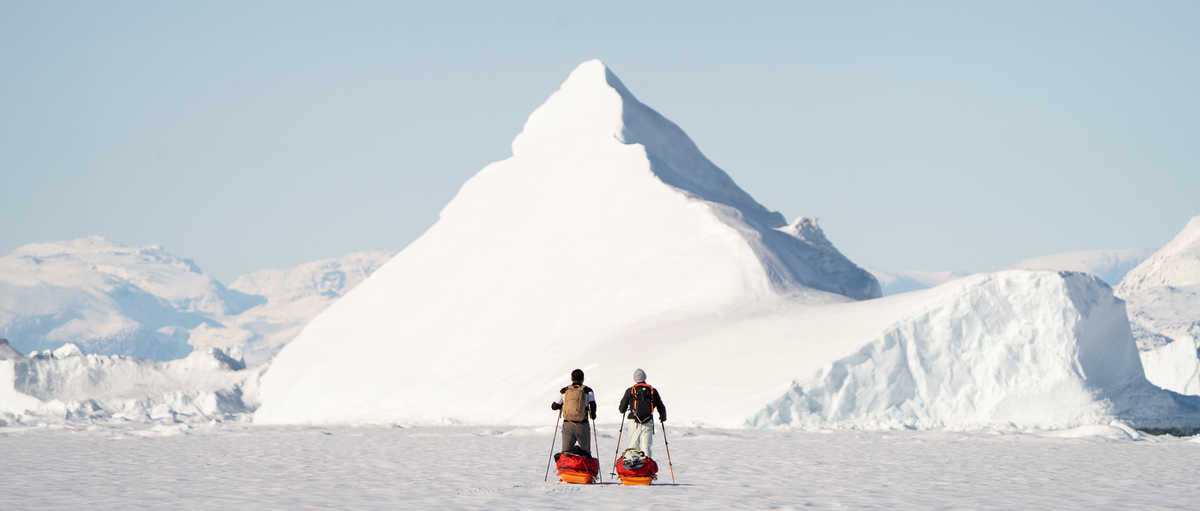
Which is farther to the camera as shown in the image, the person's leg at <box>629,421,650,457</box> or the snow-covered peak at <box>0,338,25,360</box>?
the snow-covered peak at <box>0,338,25,360</box>

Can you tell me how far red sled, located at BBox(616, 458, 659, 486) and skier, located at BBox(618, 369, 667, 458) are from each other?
404 millimetres

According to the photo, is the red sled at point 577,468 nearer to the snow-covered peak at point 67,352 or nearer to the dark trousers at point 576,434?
the dark trousers at point 576,434

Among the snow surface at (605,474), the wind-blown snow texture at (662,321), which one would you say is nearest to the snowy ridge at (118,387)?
the wind-blown snow texture at (662,321)

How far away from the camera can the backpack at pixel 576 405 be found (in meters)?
19.1

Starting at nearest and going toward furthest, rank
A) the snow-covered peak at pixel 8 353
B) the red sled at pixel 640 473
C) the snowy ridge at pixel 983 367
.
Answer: the red sled at pixel 640 473 → the snowy ridge at pixel 983 367 → the snow-covered peak at pixel 8 353

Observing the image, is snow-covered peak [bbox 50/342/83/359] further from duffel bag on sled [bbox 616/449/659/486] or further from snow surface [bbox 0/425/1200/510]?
duffel bag on sled [bbox 616/449/659/486]

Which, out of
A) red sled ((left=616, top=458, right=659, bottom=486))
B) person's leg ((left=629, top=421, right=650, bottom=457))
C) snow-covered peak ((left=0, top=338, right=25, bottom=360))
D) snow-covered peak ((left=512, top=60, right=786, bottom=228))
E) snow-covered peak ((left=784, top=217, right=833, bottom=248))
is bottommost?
red sled ((left=616, top=458, right=659, bottom=486))

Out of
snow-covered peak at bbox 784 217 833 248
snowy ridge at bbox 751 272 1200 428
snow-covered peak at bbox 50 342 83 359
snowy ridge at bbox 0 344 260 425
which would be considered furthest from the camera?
snow-covered peak at bbox 784 217 833 248

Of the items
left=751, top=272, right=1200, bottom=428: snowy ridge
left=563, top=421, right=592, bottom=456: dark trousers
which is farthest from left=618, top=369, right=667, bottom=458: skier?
left=751, top=272, right=1200, bottom=428: snowy ridge

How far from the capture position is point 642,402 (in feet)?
62.3

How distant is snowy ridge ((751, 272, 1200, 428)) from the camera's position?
4188 centimetres

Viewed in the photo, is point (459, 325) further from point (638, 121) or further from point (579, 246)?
point (638, 121)

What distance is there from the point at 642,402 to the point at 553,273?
41.6 m

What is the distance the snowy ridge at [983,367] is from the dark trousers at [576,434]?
22405 mm
